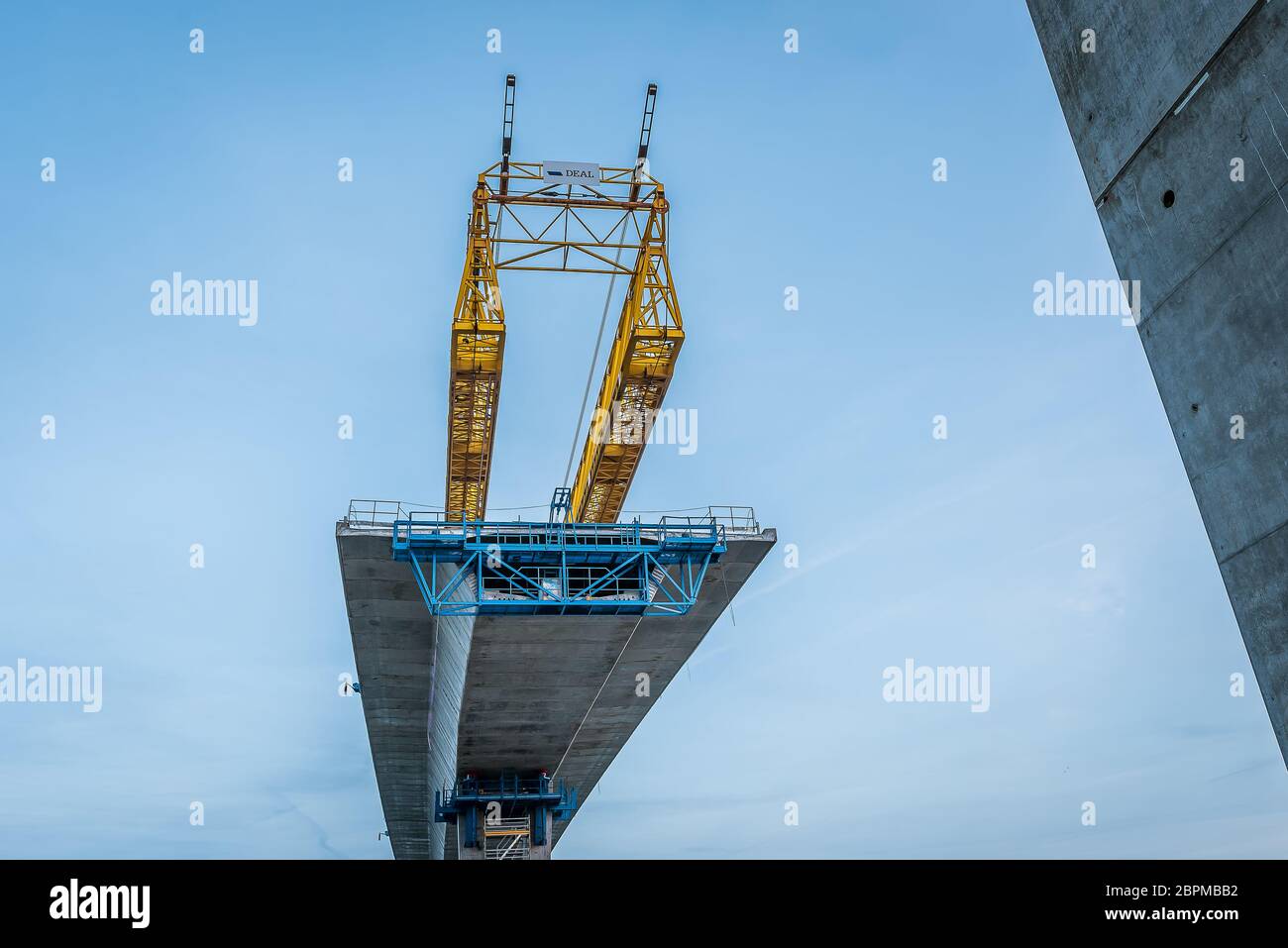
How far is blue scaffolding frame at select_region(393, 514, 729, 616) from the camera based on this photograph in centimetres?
3170

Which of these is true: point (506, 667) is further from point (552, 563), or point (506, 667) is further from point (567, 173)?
point (567, 173)

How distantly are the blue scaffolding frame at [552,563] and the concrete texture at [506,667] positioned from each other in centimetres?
125

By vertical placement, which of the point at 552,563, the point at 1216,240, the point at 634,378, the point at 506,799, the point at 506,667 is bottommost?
the point at 506,799

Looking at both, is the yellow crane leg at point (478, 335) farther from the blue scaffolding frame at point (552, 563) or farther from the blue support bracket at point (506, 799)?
the blue support bracket at point (506, 799)

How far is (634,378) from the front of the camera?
38.0 meters

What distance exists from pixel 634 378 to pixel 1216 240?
30574 mm

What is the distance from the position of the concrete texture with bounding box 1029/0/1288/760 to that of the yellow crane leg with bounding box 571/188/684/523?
28365 millimetres

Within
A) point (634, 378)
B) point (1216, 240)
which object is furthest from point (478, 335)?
point (1216, 240)

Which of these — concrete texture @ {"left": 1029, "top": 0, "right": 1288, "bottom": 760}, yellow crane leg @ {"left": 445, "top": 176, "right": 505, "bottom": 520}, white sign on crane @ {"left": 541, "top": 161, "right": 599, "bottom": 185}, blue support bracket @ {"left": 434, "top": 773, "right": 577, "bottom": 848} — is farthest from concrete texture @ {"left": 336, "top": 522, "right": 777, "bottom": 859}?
concrete texture @ {"left": 1029, "top": 0, "right": 1288, "bottom": 760}

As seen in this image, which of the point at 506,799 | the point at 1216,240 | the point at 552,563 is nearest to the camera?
the point at 1216,240

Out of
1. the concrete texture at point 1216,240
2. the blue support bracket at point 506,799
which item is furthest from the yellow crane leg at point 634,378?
the concrete texture at point 1216,240

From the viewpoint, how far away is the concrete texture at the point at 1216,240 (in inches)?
289

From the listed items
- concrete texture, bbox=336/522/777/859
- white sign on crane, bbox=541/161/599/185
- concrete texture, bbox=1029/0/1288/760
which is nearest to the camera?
concrete texture, bbox=1029/0/1288/760

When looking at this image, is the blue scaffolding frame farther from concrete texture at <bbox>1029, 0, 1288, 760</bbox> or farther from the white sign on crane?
concrete texture at <bbox>1029, 0, 1288, 760</bbox>
